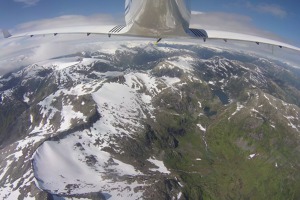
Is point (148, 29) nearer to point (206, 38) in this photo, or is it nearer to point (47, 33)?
point (206, 38)

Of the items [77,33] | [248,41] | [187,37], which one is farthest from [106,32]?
[248,41]

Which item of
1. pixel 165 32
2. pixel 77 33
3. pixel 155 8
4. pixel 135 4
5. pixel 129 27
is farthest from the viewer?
pixel 77 33

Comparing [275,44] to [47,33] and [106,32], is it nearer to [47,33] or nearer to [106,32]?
[106,32]

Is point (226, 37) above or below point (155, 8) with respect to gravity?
below

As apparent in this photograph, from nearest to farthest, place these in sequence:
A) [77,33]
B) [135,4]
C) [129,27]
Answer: [135,4] → [129,27] → [77,33]

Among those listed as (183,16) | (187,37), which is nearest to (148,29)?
(183,16)

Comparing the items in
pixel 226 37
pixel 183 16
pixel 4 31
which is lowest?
pixel 4 31

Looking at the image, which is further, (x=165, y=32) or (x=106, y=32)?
(x=106, y=32)
